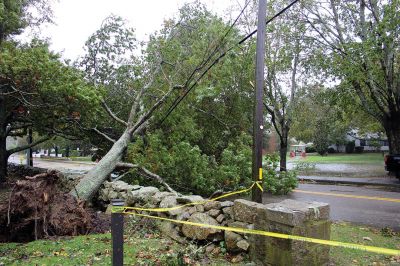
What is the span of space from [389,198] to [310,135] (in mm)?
30390

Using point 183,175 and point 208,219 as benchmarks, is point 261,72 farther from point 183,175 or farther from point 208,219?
point 183,175

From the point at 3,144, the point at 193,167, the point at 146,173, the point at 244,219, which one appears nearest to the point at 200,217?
the point at 244,219

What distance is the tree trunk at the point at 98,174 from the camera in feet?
26.9

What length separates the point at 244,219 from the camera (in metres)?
4.89

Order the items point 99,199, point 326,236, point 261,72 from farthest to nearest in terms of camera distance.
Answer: point 99,199 → point 261,72 → point 326,236

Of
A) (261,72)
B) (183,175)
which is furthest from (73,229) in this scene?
(261,72)

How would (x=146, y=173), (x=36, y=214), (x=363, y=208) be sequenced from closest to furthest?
(x=36, y=214) → (x=363, y=208) → (x=146, y=173)

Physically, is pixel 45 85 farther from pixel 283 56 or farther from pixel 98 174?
pixel 283 56

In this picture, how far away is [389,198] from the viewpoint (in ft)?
35.4

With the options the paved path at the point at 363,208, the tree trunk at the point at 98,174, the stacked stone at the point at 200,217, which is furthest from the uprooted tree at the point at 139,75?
the paved path at the point at 363,208

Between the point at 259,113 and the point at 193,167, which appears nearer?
the point at 259,113

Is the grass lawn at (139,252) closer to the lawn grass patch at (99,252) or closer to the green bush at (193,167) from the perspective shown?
the lawn grass patch at (99,252)

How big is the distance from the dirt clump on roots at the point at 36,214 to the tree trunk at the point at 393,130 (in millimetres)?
15721

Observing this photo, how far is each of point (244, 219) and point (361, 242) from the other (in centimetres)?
230
